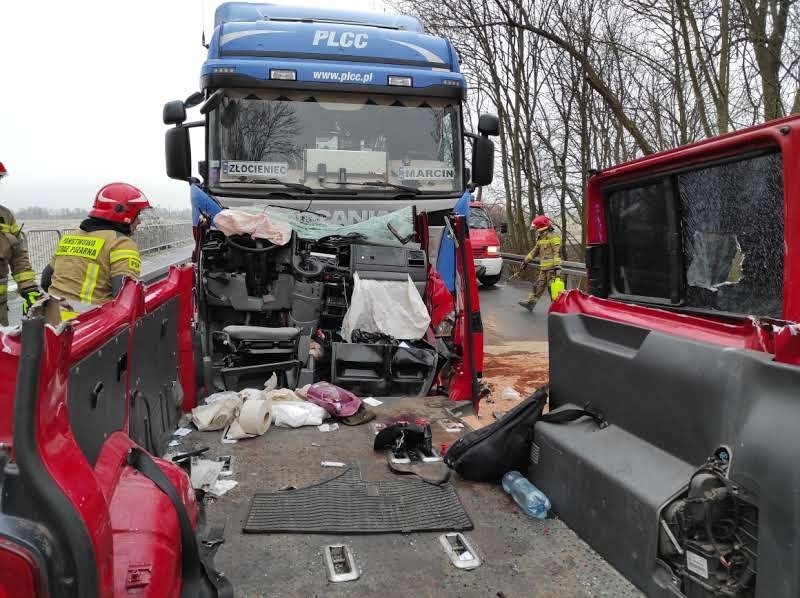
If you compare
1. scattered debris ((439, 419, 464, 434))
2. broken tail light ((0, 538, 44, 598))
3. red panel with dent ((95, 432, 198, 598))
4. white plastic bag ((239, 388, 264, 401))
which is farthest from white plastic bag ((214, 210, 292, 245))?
broken tail light ((0, 538, 44, 598))

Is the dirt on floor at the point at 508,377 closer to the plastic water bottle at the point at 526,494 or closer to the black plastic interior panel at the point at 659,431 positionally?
the plastic water bottle at the point at 526,494

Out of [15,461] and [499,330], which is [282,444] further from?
[499,330]

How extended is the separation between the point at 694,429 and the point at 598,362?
0.65 meters

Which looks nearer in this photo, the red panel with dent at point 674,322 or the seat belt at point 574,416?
the red panel with dent at point 674,322

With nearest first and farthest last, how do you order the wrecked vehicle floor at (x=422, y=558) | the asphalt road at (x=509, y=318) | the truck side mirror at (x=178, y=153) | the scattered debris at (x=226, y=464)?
1. the wrecked vehicle floor at (x=422, y=558)
2. the scattered debris at (x=226, y=464)
3. the truck side mirror at (x=178, y=153)
4. the asphalt road at (x=509, y=318)

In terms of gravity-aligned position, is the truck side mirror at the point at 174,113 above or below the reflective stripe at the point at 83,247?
above

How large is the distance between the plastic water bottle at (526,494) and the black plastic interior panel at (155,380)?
172 centimetres

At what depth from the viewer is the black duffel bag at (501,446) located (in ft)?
9.70

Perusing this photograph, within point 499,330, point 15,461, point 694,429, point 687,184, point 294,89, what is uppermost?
point 294,89

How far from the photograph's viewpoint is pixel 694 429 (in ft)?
6.57

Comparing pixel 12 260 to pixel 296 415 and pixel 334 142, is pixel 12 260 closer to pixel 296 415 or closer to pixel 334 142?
pixel 334 142

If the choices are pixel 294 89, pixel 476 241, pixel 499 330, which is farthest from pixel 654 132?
pixel 294 89

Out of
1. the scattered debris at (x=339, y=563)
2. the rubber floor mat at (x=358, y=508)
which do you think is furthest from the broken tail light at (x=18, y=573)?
the rubber floor mat at (x=358, y=508)

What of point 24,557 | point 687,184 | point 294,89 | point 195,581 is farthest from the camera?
point 294,89
